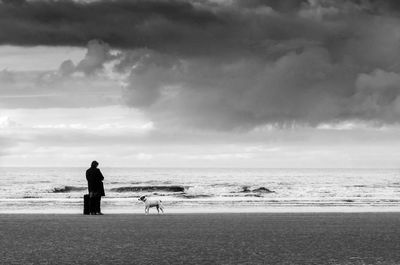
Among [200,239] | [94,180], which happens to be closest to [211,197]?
[94,180]

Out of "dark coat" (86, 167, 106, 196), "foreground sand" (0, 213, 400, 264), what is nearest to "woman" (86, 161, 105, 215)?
"dark coat" (86, 167, 106, 196)

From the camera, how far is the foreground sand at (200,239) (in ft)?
40.7

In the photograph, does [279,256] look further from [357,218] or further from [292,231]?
[357,218]

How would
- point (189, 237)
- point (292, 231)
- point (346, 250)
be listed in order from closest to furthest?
point (346, 250) < point (189, 237) < point (292, 231)

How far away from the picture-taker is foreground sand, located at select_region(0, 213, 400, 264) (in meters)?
12.4

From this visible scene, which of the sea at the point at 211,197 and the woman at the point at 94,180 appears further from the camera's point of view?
the sea at the point at 211,197

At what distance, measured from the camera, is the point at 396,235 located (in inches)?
662

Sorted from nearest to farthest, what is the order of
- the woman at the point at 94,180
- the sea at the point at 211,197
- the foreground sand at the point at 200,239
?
the foreground sand at the point at 200,239 < the woman at the point at 94,180 < the sea at the point at 211,197

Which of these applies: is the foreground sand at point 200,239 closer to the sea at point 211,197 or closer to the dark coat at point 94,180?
the dark coat at point 94,180

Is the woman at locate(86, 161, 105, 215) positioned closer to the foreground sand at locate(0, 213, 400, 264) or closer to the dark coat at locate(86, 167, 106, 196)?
the dark coat at locate(86, 167, 106, 196)

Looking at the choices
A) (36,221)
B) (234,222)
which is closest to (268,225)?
(234,222)

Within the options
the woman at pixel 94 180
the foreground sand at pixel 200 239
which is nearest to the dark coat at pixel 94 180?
the woman at pixel 94 180

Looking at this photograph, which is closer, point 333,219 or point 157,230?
point 157,230

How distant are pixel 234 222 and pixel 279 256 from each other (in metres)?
8.21
